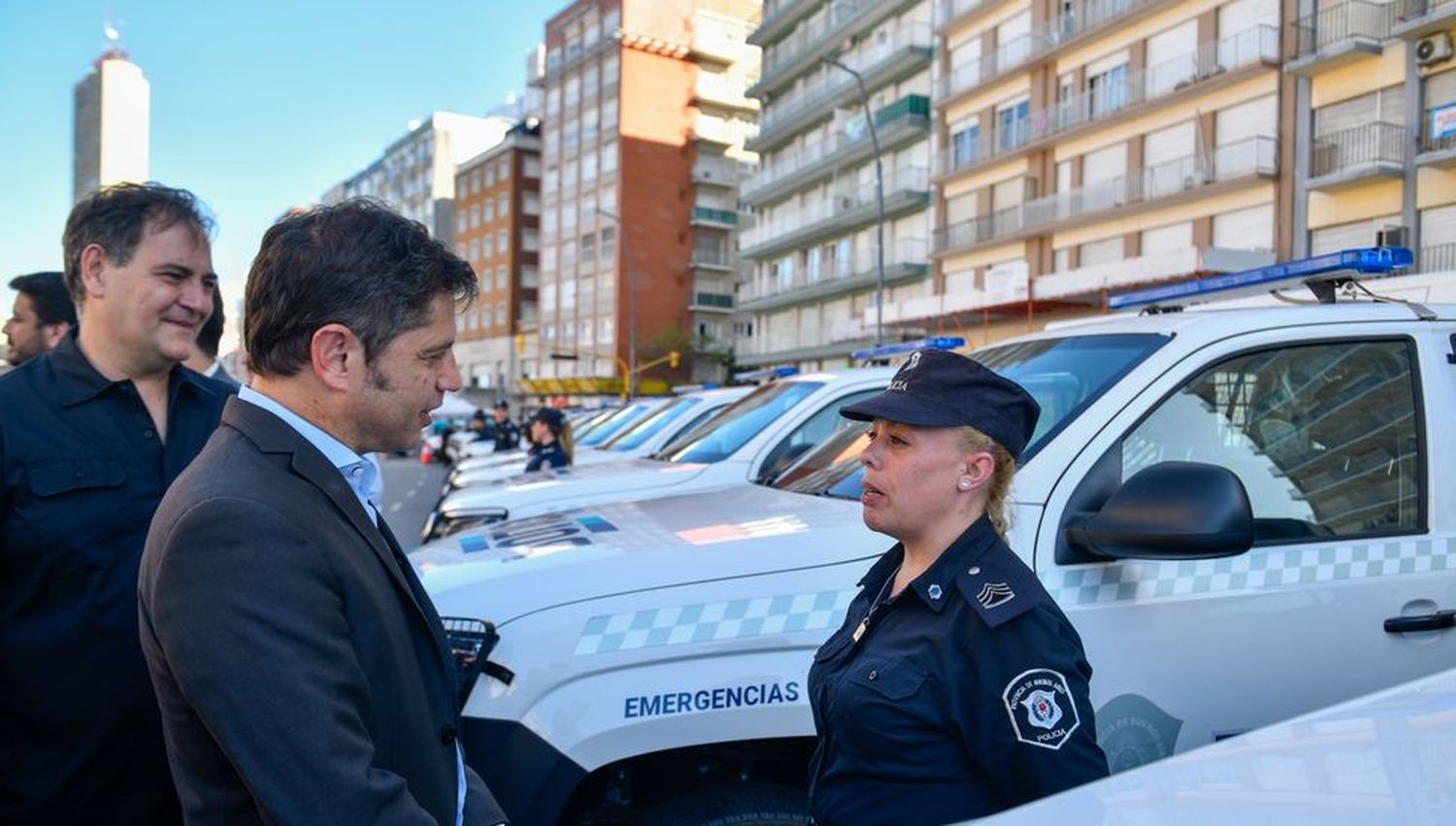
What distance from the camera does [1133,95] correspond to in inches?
1145

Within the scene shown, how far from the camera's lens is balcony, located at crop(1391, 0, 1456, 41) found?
850 inches

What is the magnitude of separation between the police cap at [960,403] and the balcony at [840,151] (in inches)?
1528

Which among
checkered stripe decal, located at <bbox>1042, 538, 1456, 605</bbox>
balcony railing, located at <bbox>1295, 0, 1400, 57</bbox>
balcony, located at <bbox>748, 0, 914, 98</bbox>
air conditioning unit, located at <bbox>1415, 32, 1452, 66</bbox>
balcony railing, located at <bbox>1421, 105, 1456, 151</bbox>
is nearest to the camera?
checkered stripe decal, located at <bbox>1042, 538, 1456, 605</bbox>

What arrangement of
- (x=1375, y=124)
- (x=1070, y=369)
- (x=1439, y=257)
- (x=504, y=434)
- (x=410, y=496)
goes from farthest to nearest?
(x=1375, y=124), (x=504, y=434), (x=1439, y=257), (x=410, y=496), (x=1070, y=369)

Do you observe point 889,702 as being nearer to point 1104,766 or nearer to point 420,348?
point 1104,766

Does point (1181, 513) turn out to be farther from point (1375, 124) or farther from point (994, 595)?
point (1375, 124)

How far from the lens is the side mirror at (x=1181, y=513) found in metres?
2.10

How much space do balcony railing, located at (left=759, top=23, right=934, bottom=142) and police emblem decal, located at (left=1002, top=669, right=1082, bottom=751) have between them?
3997 cm

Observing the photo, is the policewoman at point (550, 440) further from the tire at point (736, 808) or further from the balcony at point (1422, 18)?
the balcony at point (1422, 18)

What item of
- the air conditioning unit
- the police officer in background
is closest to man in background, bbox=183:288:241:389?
the police officer in background

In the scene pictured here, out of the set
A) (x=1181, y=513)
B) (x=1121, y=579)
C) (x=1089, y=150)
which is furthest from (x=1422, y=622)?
(x=1089, y=150)

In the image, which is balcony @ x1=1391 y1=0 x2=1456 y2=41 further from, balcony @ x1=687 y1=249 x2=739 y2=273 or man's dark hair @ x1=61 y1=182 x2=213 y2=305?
balcony @ x1=687 y1=249 x2=739 y2=273

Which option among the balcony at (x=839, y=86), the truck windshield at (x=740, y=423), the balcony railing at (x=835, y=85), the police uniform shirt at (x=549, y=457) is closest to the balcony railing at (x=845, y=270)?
the balcony at (x=839, y=86)

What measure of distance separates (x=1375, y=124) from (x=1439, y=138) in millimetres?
1682
